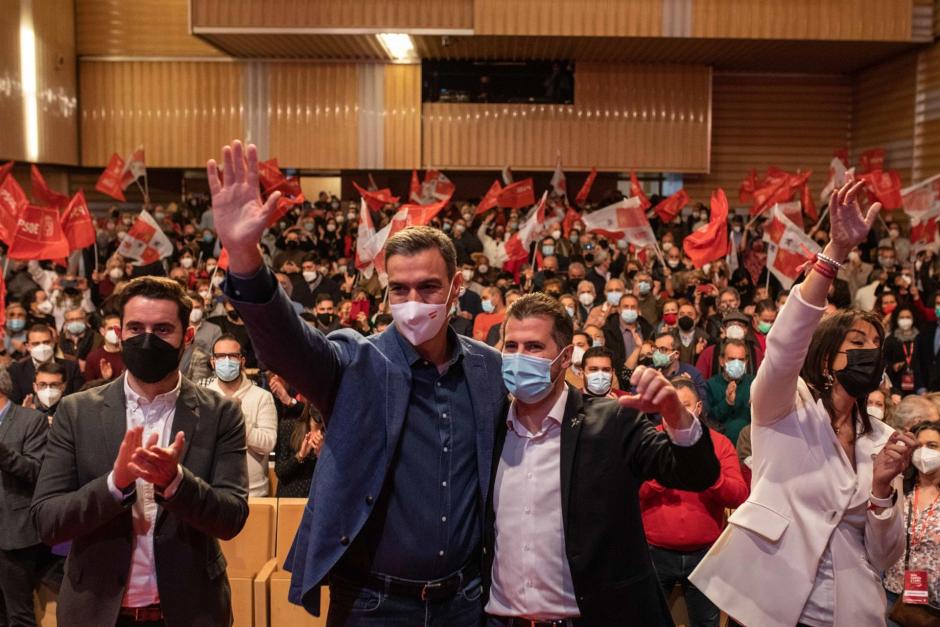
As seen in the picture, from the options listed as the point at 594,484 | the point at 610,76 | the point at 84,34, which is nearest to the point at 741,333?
the point at 594,484

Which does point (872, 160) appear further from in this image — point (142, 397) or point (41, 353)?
point (142, 397)

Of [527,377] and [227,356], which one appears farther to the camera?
[227,356]

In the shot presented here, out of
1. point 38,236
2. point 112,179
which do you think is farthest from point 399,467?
point 112,179

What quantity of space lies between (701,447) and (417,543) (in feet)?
2.73

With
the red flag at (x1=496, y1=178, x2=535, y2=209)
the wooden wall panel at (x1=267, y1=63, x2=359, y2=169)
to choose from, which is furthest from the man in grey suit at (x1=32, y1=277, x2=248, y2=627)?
the wooden wall panel at (x1=267, y1=63, x2=359, y2=169)

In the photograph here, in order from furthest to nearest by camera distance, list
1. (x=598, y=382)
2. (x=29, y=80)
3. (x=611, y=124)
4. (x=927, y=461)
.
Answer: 1. (x=611, y=124)
2. (x=29, y=80)
3. (x=598, y=382)
4. (x=927, y=461)

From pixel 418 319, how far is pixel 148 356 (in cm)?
94

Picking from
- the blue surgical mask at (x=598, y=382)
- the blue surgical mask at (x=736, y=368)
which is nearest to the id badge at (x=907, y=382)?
the blue surgical mask at (x=736, y=368)

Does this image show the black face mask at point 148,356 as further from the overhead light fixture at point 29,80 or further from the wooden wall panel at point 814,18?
the overhead light fixture at point 29,80

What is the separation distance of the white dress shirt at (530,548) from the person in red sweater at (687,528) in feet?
8.01

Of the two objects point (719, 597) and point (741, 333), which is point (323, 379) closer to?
point (719, 597)

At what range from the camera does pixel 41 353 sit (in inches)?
326

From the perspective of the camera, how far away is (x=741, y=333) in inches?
336

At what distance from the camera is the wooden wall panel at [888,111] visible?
18.4 m
